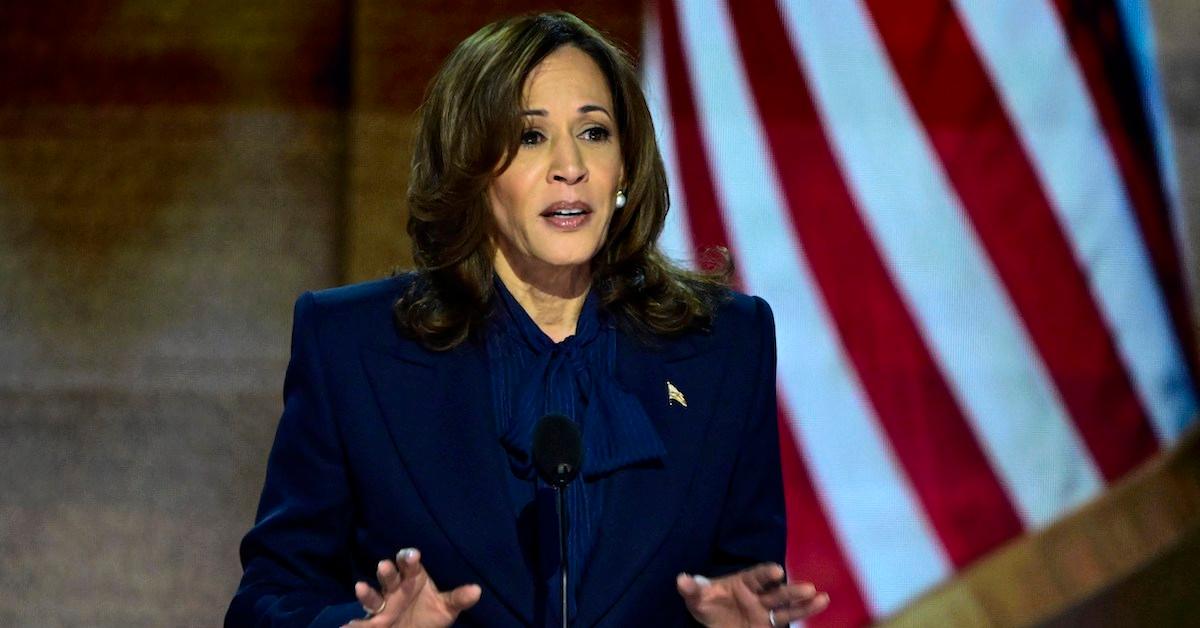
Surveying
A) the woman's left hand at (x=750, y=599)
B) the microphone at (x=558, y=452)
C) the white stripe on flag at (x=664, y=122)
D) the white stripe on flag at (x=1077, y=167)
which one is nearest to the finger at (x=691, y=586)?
the woman's left hand at (x=750, y=599)

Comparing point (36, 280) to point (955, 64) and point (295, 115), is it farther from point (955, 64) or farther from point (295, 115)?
point (955, 64)

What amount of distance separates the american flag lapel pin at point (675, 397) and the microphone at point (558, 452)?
40 centimetres

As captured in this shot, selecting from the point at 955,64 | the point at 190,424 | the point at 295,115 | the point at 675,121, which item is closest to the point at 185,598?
the point at 190,424

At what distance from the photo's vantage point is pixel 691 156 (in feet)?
9.62

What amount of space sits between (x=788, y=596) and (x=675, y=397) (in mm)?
395

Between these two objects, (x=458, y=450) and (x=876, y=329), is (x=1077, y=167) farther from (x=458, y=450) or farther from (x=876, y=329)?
(x=458, y=450)

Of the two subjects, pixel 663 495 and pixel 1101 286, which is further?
pixel 1101 286

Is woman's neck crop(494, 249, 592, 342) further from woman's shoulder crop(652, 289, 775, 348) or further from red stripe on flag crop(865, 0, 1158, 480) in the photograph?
red stripe on flag crop(865, 0, 1158, 480)

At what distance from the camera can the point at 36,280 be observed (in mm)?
3066

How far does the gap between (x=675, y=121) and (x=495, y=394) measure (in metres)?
1.31

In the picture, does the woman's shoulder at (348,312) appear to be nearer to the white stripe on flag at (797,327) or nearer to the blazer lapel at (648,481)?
the blazer lapel at (648,481)

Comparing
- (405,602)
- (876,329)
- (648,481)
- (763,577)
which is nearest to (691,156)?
(876,329)

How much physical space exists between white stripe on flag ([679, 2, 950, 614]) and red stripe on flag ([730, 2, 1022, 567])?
0.09 ft

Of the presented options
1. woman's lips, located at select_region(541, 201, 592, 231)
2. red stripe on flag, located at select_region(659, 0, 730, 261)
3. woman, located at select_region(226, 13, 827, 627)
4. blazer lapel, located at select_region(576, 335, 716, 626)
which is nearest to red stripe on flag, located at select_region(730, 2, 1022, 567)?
red stripe on flag, located at select_region(659, 0, 730, 261)
